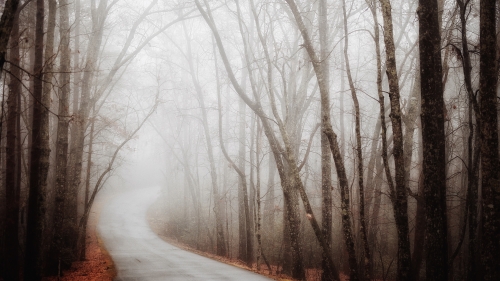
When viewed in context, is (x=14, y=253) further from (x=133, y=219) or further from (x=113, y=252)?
(x=133, y=219)

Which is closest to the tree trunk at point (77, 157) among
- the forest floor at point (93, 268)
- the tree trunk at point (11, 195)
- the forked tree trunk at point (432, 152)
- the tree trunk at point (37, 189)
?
the forest floor at point (93, 268)

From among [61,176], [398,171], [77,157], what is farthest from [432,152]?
[77,157]

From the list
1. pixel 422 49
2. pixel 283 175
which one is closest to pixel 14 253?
pixel 283 175

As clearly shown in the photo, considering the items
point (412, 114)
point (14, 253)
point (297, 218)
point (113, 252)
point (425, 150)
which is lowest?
point (113, 252)

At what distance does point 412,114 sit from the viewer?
11.3 meters

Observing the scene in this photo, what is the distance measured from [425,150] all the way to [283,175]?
4.60m

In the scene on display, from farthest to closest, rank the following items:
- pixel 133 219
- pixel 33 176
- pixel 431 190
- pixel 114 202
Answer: pixel 114 202
pixel 133 219
pixel 33 176
pixel 431 190

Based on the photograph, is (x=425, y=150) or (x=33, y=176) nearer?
(x=425, y=150)

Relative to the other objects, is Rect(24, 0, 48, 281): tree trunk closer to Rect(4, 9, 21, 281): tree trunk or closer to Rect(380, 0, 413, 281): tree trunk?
Rect(4, 9, 21, 281): tree trunk

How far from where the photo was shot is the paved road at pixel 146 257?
9789 mm

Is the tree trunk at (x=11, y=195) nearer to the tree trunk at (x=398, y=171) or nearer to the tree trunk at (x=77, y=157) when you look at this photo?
the tree trunk at (x=77, y=157)

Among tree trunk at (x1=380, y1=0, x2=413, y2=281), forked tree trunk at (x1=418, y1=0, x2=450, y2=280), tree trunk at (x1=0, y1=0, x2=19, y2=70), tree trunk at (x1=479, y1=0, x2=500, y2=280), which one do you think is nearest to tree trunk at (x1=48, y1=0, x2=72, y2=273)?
tree trunk at (x1=0, y1=0, x2=19, y2=70)

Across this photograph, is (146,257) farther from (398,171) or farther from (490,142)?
(490,142)

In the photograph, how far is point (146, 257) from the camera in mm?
13984
